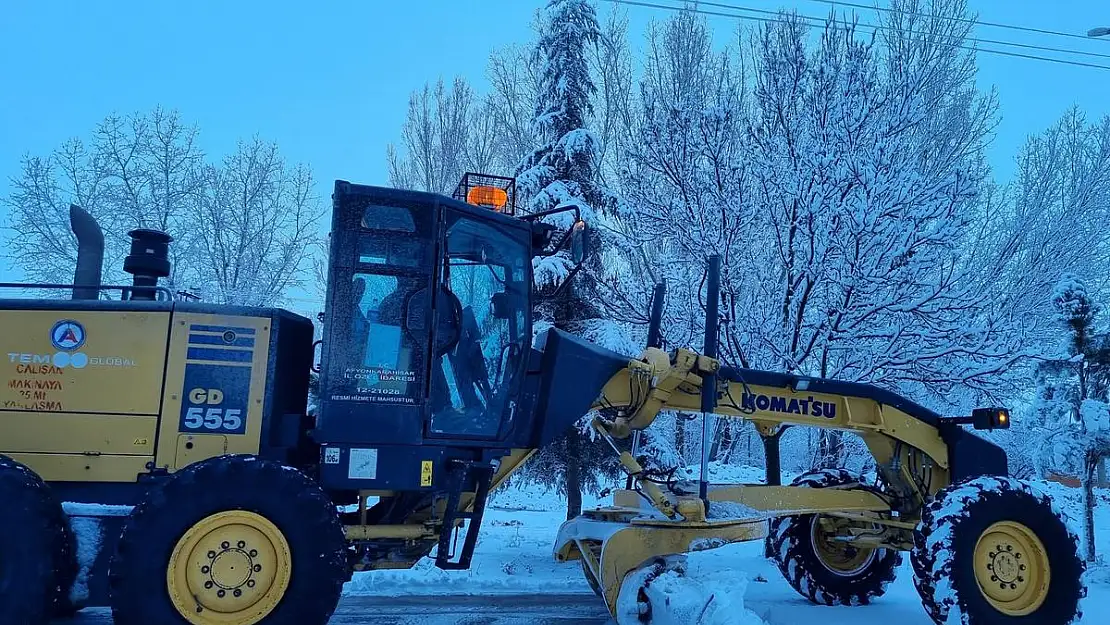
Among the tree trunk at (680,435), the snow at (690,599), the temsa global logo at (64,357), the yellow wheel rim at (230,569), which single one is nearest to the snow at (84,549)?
the yellow wheel rim at (230,569)

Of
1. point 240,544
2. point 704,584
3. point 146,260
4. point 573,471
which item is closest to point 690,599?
point 704,584

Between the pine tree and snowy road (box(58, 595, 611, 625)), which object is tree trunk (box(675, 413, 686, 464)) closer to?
the pine tree

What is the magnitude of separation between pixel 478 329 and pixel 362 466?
46.6 inches

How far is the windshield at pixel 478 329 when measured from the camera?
5.54 metres

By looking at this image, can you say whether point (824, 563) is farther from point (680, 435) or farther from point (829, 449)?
point (680, 435)

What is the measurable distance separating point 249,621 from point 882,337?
305 inches

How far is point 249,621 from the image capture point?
15.6ft

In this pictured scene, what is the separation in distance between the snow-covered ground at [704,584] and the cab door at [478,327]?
5.53 ft

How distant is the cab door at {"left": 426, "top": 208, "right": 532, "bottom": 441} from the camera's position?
5.52m

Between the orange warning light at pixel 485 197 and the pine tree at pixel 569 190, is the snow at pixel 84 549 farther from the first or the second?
the pine tree at pixel 569 190

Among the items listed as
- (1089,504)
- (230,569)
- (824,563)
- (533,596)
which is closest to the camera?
(230,569)

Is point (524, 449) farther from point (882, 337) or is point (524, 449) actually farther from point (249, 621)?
point (882, 337)

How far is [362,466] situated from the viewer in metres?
Result: 5.28

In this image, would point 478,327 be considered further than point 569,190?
No
